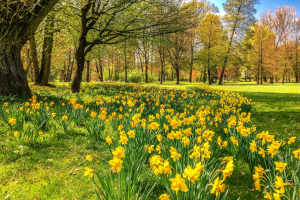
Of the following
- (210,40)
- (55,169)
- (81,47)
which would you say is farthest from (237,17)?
(55,169)

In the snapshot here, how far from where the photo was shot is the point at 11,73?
511 centimetres

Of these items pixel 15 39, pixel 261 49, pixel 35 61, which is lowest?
pixel 15 39

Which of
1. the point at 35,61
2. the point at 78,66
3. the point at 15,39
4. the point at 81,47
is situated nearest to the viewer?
the point at 15,39

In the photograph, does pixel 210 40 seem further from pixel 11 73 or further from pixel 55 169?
pixel 55 169

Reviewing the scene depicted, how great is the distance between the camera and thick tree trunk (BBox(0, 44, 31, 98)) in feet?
16.4

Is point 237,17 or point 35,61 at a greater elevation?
point 237,17

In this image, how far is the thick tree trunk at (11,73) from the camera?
4.99 meters

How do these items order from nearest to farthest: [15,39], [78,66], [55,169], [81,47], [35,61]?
[55,169], [15,39], [81,47], [78,66], [35,61]

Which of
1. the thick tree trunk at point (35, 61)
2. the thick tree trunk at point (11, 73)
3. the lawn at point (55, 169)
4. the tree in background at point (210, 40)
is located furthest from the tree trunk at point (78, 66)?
the tree in background at point (210, 40)

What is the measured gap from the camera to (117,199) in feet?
4.18

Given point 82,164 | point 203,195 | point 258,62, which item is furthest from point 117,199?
point 258,62

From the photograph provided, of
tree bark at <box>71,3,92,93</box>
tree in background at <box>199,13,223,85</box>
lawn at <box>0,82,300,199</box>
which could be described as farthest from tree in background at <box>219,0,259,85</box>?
lawn at <box>0,82,300,199</box>

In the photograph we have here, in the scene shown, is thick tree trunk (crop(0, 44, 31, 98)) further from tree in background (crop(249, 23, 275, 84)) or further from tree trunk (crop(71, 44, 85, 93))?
tree in background (crop(249, 23, 275, 84))

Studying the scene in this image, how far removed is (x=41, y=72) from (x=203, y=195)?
12.9 m
